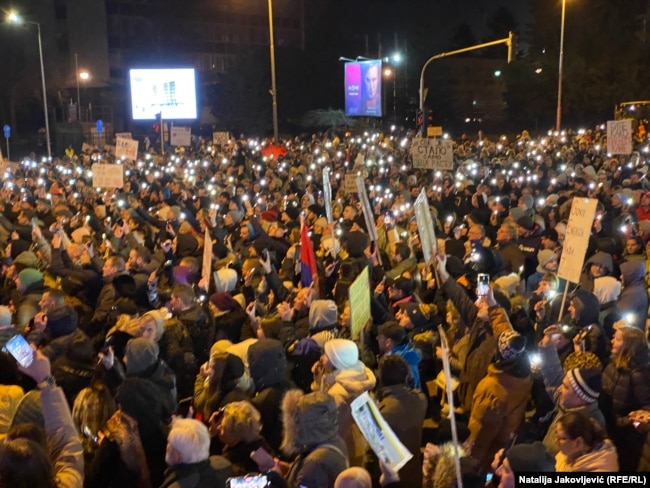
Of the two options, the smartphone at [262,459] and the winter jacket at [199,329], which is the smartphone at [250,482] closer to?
the smartphone at [262,459]

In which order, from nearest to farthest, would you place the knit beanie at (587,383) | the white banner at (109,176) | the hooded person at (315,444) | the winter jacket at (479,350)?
the hooded person at (315,444) → the knit beanie at (587,383) → the winter jacket at (479,350) → the white banner at (109,176)

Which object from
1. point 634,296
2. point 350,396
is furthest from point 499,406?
point 634,296

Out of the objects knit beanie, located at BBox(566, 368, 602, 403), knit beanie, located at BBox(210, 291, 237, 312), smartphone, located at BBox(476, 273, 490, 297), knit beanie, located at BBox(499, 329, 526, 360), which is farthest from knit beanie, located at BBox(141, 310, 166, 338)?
knit beanie, located at BBox(566, 368, 602, 403)

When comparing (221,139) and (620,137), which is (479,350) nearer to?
(620,137)

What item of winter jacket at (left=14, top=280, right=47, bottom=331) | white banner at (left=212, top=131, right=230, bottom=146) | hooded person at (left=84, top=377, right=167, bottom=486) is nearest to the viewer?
hooded person at (left=84, top=377, right=167, bottom=486)

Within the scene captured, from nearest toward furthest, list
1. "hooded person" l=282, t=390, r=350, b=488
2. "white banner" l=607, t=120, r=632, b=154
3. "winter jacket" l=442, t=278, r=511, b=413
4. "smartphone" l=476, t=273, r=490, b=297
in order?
1. "hooded person" l=282, t=390, r=350, b=488
2. "winter jacket" l=442, t=278, r=511, b=413
3. "smartphone" l=476, t=273, r=490, b=297
4. "white banner" l=607, t=120, r=632, b=154

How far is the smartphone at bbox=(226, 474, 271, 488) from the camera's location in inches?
122

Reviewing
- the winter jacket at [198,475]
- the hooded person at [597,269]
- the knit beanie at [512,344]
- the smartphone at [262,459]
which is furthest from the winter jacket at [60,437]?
the hooded person at [597,269]

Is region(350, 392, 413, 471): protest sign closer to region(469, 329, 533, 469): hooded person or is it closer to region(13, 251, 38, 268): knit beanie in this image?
region(469, 329, 533, 469): hooded person

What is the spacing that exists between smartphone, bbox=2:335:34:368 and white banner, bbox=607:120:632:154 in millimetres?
14138

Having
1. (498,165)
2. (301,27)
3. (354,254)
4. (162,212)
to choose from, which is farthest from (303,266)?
(301,27)

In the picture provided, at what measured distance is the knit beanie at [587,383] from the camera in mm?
4145

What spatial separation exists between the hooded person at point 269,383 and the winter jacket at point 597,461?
5.28ft

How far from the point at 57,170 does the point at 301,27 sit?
2223 inches
